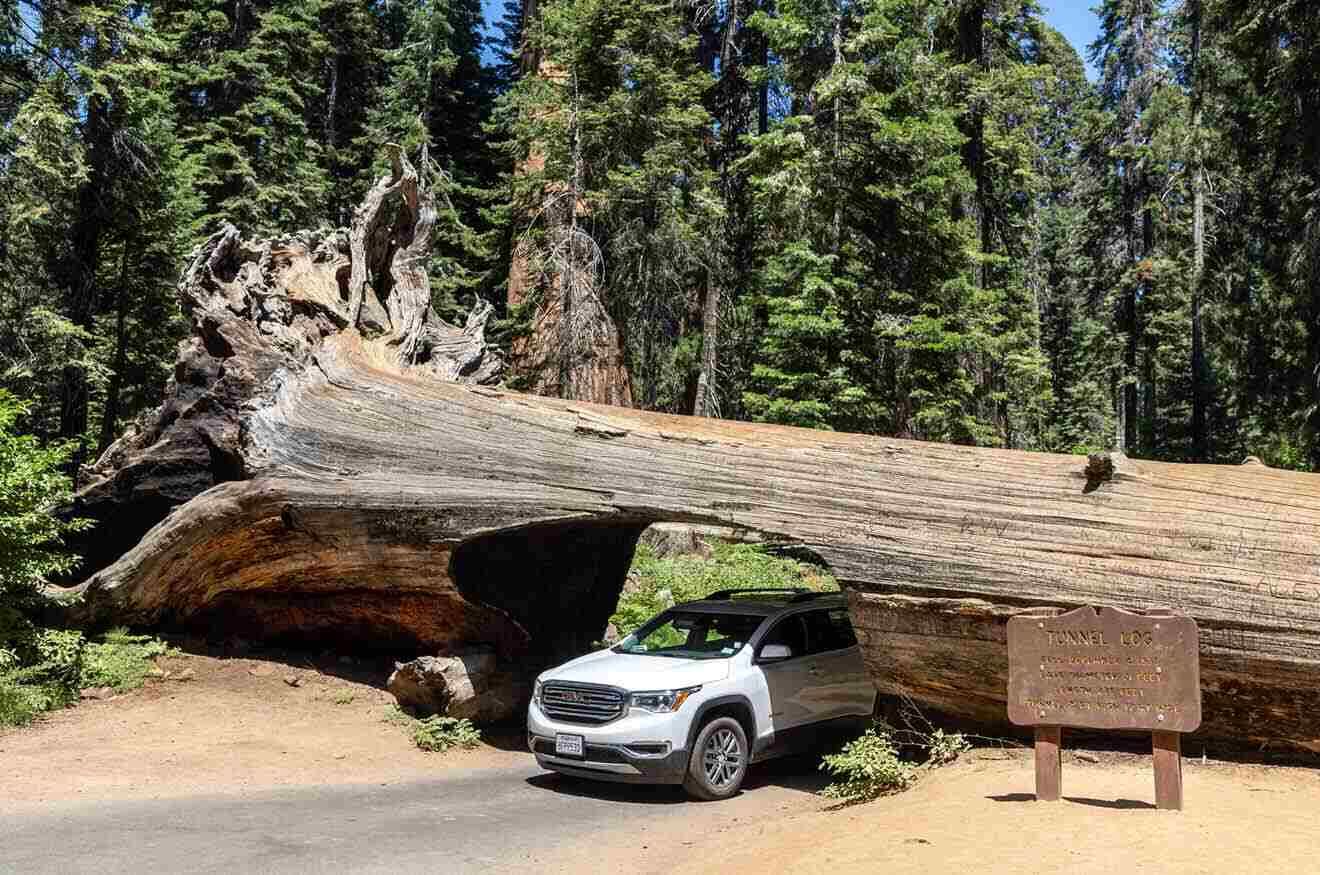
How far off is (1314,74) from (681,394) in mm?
14299

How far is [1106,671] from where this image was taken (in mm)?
6922

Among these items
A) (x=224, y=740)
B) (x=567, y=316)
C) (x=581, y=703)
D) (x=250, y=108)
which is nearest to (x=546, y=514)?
(x=581, y=703)

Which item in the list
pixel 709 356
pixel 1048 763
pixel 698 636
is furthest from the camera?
pixel 709 356

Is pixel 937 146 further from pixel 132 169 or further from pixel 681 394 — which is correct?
pixel 132 169

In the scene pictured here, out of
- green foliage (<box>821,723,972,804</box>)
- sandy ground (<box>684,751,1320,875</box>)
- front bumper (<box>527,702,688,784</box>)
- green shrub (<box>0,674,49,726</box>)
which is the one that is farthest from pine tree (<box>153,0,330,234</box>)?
sandy ground (<box>684,751,1320,875</box>)

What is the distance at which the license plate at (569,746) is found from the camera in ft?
29.0

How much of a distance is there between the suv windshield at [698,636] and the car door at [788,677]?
9.4 inches

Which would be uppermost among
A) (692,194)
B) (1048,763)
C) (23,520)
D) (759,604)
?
(692,194)

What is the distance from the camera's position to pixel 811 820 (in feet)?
25.9

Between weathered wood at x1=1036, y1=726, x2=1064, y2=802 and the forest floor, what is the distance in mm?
163

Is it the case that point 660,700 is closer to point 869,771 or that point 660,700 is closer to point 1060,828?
point 869,771

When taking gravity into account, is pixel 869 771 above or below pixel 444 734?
above

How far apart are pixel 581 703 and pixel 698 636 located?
4.89ft

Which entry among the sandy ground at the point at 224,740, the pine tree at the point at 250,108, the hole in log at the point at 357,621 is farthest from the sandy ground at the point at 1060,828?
the pine tree at the point at 250,108
